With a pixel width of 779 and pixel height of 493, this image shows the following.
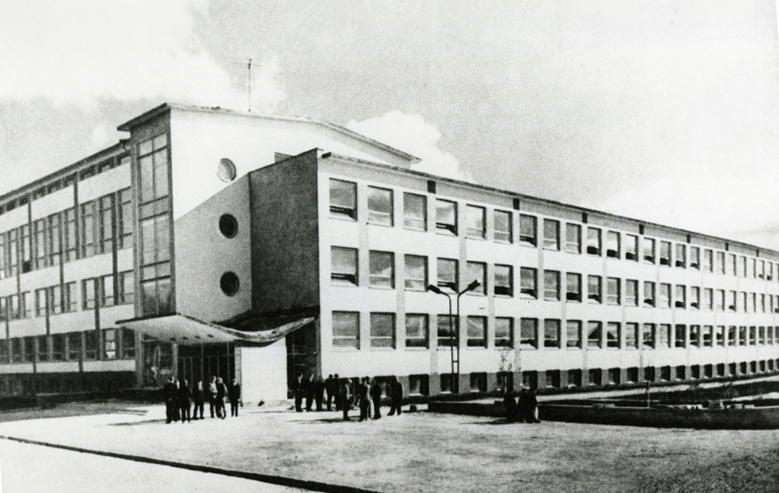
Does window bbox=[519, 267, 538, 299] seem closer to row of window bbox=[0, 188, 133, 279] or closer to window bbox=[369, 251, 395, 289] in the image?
window bbox=[369, 251, 395, 289]

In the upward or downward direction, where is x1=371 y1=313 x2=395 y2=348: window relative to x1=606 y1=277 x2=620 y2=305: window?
downward

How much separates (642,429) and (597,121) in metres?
8.15

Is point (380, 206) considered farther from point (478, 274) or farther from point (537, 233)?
point (537, 233)

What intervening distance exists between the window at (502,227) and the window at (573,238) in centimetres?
491

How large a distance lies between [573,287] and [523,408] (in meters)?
23.6

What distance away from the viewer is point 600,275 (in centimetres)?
4691

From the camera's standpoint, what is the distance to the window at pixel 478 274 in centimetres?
3984

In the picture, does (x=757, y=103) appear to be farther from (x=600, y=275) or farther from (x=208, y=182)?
(x=600, y=275)

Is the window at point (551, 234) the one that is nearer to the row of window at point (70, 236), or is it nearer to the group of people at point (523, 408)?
the row of window at point (70, 236)

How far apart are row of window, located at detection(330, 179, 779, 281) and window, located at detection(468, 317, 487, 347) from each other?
4.22 metres

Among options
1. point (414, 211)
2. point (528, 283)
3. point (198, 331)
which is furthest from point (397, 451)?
point (528, 283)

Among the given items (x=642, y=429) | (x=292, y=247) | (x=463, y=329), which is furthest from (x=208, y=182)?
(x=642, y=429)

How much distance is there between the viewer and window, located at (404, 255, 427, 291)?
1459 inches

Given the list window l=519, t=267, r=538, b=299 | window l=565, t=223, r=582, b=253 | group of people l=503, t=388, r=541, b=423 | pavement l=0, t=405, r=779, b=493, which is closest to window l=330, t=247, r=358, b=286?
pavement l=0, t=405, r=779, b=493
